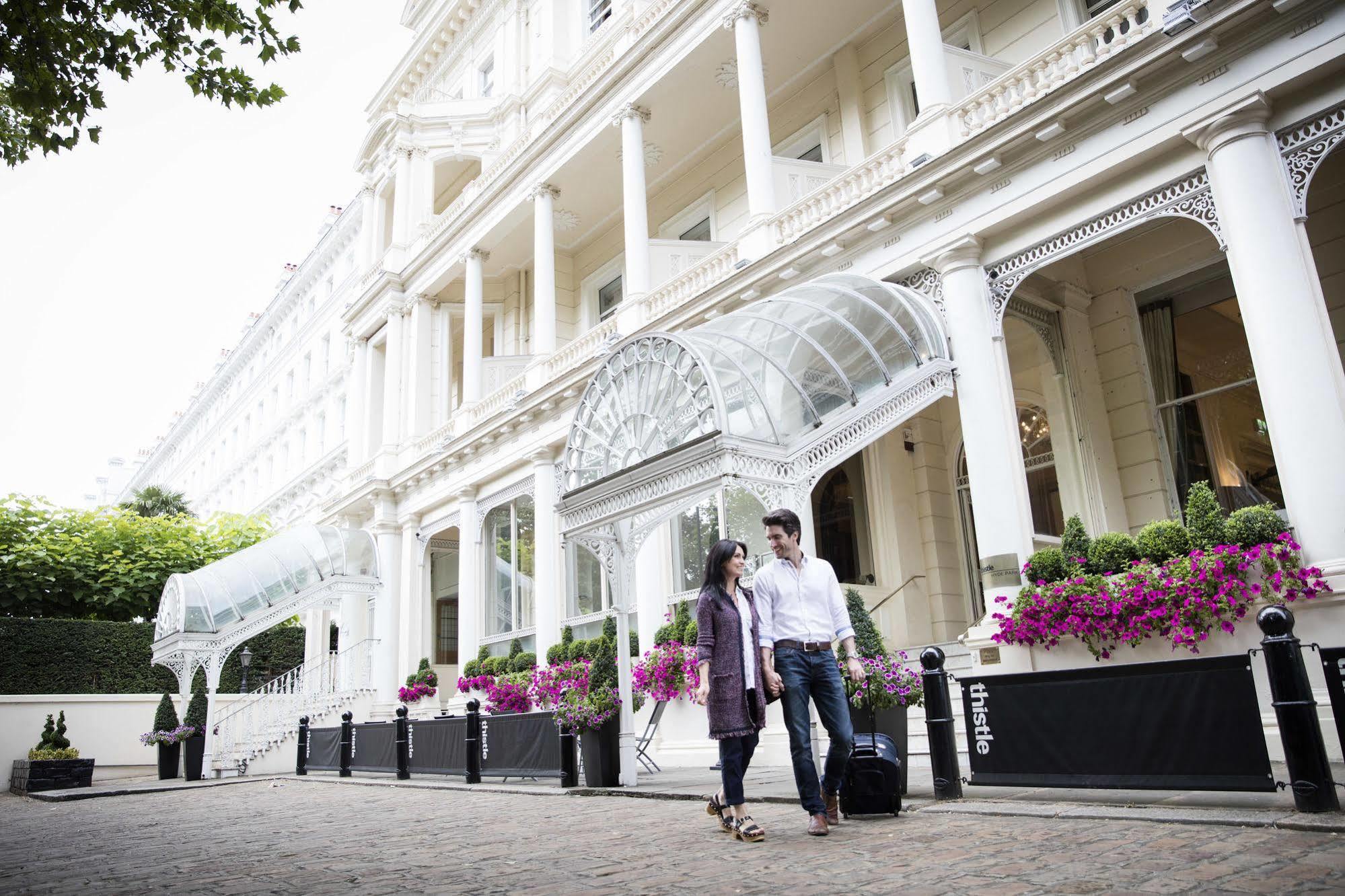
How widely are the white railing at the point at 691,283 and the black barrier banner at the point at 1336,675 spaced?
9.32 m

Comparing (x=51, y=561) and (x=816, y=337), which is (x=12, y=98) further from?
(x=51, y=561)

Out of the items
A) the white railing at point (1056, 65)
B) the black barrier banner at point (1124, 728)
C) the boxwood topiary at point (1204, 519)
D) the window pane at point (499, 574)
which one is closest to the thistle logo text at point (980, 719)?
the black barrier banner at point (1124, 728)

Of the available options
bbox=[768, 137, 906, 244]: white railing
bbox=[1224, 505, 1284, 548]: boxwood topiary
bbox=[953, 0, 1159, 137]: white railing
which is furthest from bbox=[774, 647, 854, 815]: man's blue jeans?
bbox=[768, 137, 906, 244]: white railing

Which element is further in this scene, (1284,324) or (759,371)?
(759,371)

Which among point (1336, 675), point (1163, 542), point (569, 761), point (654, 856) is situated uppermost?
point (1163, 542)

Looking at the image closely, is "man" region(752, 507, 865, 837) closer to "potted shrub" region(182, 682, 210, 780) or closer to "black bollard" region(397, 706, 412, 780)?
"black bollard" region(397, 706, 412, 780)

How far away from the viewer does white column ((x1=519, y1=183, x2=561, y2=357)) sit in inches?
698

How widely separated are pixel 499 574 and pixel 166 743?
721 cm

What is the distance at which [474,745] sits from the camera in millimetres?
11883

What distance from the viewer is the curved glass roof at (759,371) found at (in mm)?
9070

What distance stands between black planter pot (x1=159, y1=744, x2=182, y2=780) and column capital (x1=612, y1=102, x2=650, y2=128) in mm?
14696

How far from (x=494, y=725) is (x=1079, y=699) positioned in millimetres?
7525

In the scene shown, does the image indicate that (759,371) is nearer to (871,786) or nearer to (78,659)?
(871,786)

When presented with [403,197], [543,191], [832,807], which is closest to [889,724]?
[832,807]
